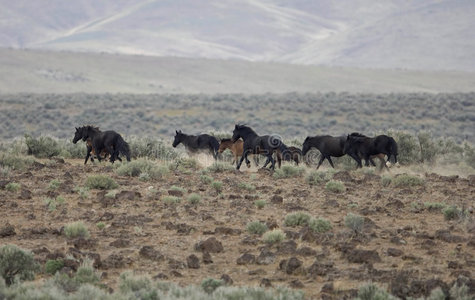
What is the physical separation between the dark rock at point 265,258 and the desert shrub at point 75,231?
2.94m

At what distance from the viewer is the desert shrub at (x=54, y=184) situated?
15047 mm

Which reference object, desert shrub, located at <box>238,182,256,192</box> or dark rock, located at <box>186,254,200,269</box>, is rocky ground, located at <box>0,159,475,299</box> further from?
desert shrub, located at <box>238,182,256,192</box>

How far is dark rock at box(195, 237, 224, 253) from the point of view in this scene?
1004 cm

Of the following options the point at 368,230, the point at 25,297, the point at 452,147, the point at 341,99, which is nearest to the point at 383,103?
the point at 341,99

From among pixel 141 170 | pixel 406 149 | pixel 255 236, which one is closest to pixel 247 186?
pixel 141 170

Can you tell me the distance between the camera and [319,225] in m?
11.3

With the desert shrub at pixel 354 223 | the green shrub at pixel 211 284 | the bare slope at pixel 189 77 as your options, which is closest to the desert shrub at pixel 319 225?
the desert shrub at pixel 354 223

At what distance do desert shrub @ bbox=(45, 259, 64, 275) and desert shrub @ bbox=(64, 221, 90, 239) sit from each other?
1.76m

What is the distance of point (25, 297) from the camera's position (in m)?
7.16

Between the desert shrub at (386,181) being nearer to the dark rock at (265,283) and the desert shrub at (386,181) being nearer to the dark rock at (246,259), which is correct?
the dark rock at (246,259)

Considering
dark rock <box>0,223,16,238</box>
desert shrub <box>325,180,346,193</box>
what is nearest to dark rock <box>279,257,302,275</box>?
dark rock <box>0,223,16,238</box>

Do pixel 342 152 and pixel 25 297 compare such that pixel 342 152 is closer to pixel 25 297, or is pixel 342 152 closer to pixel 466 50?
pixel 25 297

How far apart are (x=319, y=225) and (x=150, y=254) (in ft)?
9.75

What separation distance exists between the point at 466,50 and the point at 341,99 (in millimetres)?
138642
